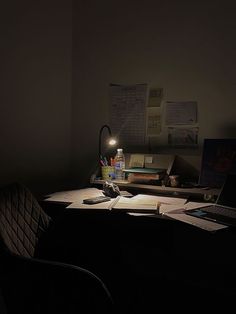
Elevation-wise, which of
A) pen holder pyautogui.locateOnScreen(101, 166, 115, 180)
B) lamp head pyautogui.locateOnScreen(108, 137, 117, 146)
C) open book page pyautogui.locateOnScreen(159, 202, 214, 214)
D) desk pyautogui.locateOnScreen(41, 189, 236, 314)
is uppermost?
lamp head pyautogui.locateOnScreen(108, 137, 117, 146)

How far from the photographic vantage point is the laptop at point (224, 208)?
151 centimetres

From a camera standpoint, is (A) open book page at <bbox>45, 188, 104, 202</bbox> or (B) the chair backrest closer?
(B) the chair backrest

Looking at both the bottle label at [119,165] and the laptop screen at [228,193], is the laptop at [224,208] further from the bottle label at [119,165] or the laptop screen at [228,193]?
the bottle label at [119,165]

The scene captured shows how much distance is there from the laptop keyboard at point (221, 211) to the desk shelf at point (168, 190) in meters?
0.15

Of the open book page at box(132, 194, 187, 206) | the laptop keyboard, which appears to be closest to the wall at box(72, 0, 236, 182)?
the open book page at box(132, 194, 187, 206)

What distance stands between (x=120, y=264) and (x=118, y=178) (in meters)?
0.85

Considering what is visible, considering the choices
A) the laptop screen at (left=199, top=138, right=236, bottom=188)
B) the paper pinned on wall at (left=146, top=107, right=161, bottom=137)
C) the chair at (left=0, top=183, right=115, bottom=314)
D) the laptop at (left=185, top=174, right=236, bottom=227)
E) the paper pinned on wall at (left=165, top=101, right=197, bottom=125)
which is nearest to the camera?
the chair at (left=0, top=183, right=115, bottom=314)

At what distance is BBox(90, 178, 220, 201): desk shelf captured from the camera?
1850mm

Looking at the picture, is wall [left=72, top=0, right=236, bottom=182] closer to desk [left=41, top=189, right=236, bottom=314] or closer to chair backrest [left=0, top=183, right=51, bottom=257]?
desk [left=41, top=189, right=236, bottom=314]

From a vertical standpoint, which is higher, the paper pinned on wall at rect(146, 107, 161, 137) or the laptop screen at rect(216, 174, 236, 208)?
the paper pinned on wall at rect(146, 107, 161, 137)

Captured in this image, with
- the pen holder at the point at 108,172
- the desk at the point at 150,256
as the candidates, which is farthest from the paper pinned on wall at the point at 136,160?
the desk at the point at 150,256

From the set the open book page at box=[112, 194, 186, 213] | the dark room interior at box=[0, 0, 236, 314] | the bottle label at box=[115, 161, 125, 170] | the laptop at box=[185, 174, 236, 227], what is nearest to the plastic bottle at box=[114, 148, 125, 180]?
the bottle label at box=[115, 161, 125, 170]

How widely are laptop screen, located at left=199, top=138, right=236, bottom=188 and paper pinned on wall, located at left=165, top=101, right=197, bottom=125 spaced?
23cm

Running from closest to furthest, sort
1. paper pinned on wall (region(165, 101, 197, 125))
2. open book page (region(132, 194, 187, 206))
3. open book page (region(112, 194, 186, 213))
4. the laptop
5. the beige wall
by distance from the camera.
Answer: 1. the laptop
2. open book page (region(112, 194, 186, 213))
3. open book page (region(132, 194, 187, 206))
4. the beige wall
5. paper pinned on wall (region(165, 101, 197, 125))
